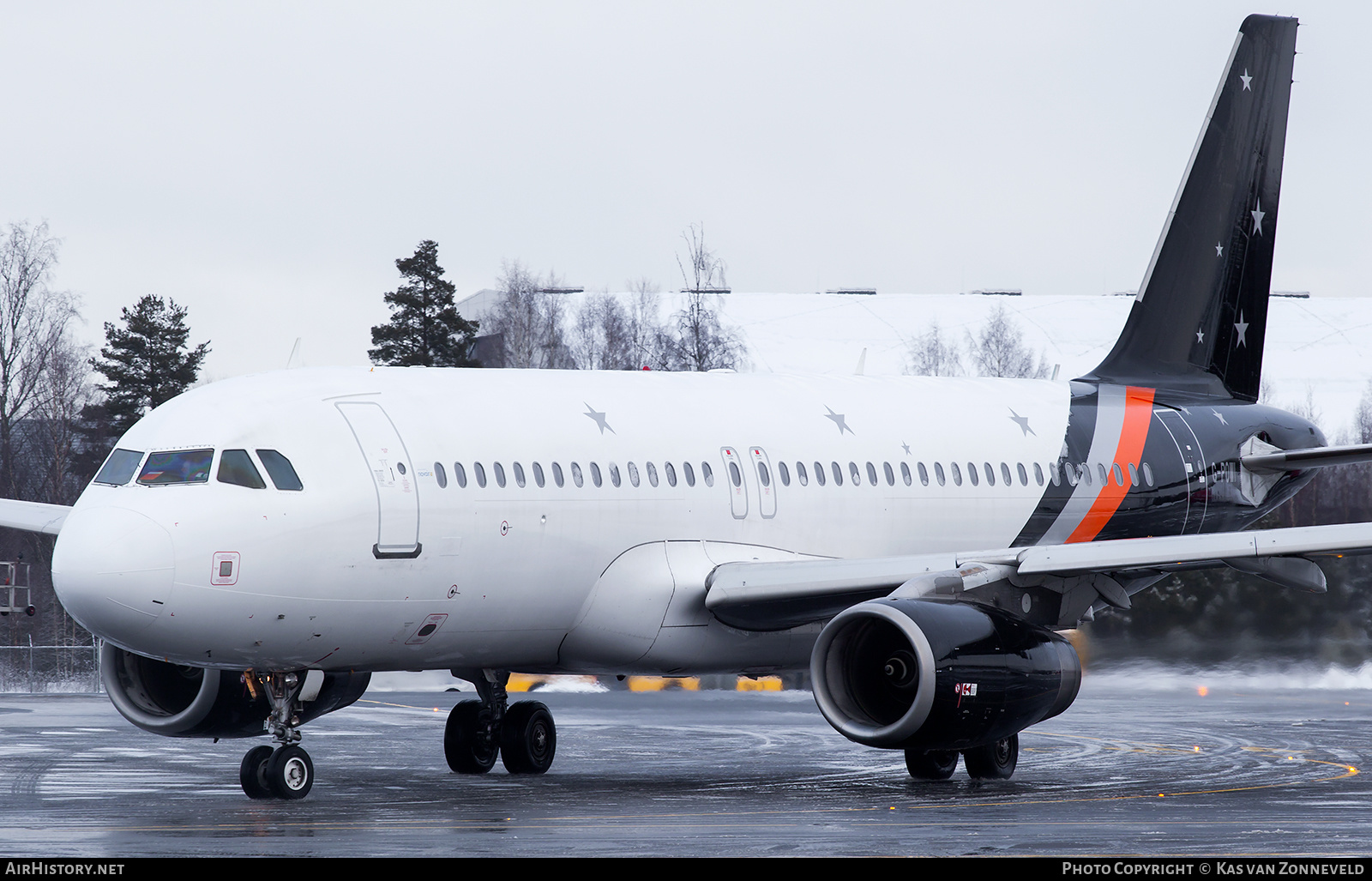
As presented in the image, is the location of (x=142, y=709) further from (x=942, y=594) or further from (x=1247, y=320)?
(x=1247, y=320)

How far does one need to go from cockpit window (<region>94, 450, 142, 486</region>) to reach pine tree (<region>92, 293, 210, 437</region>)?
34703mm

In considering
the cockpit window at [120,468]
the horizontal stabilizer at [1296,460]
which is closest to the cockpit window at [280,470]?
the cockpit window at [120,468]

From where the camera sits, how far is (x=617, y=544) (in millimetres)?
16844

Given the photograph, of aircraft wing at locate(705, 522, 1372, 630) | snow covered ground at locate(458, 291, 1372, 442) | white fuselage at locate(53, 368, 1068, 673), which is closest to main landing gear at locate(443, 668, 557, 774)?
white fuselage at locate(53, 368, 1068, 673)

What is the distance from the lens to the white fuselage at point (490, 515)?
14289mm

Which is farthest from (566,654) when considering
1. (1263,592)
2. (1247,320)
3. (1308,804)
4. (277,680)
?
(1263,592)

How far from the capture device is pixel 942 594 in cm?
1612

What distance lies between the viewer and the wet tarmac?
12.2m

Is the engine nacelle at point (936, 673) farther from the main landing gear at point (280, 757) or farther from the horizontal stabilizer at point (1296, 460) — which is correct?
the horizontal stabilizer at point (1296, 460)

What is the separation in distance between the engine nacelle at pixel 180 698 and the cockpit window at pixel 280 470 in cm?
283

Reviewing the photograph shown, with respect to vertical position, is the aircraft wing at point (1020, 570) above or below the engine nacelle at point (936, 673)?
above

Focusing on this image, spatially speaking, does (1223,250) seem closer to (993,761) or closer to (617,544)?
(993,761)

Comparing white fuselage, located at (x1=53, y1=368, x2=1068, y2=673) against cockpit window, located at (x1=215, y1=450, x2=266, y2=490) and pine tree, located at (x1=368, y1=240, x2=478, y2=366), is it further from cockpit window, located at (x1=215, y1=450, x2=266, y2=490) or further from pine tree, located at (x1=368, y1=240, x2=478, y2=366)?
pine tree, located at (x1=368, y1=240, x2=478, y2=366)

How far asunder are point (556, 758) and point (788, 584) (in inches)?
206
